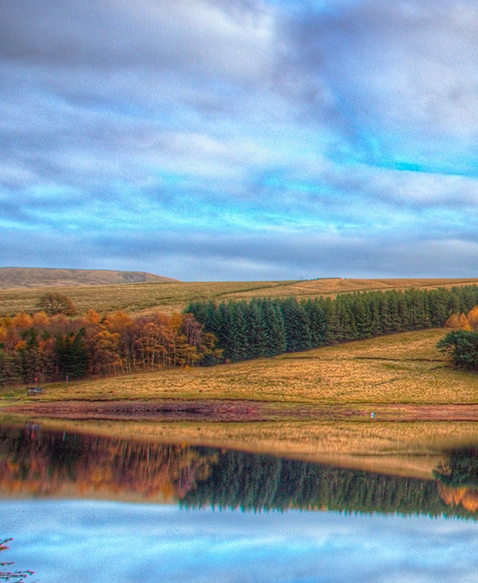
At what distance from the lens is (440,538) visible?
22266 millimetres

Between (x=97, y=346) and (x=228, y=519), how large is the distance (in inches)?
2658

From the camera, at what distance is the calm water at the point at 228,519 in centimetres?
1823

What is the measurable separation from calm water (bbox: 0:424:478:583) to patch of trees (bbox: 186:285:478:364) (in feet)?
222

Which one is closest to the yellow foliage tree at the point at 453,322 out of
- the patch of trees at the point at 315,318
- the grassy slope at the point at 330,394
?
the patch of trees at the point at 315,318

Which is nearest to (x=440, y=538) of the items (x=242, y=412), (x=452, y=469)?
(x=452, y=469)

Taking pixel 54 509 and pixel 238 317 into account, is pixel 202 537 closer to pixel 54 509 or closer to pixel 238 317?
pixel 54 509

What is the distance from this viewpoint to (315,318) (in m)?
116

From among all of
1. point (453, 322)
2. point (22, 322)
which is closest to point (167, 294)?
point (22, 322)

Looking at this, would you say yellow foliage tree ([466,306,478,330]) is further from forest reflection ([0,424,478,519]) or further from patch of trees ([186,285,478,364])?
forest reflection ([0,424,478,519])

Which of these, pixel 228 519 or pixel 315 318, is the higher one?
pixel 315 318

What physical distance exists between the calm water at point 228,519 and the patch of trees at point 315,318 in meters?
67.8

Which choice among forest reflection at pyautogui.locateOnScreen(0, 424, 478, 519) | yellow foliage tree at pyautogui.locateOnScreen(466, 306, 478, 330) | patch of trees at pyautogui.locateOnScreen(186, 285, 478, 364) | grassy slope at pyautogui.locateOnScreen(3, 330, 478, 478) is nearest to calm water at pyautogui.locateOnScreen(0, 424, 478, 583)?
forest reflection at pyautogui.locateOnScreen(0, 424, 478, 519)

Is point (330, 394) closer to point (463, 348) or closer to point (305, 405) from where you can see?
point (305, 405)

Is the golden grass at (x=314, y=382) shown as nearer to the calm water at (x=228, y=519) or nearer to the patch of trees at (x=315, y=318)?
the patch of trees at (x=315, y=318)
